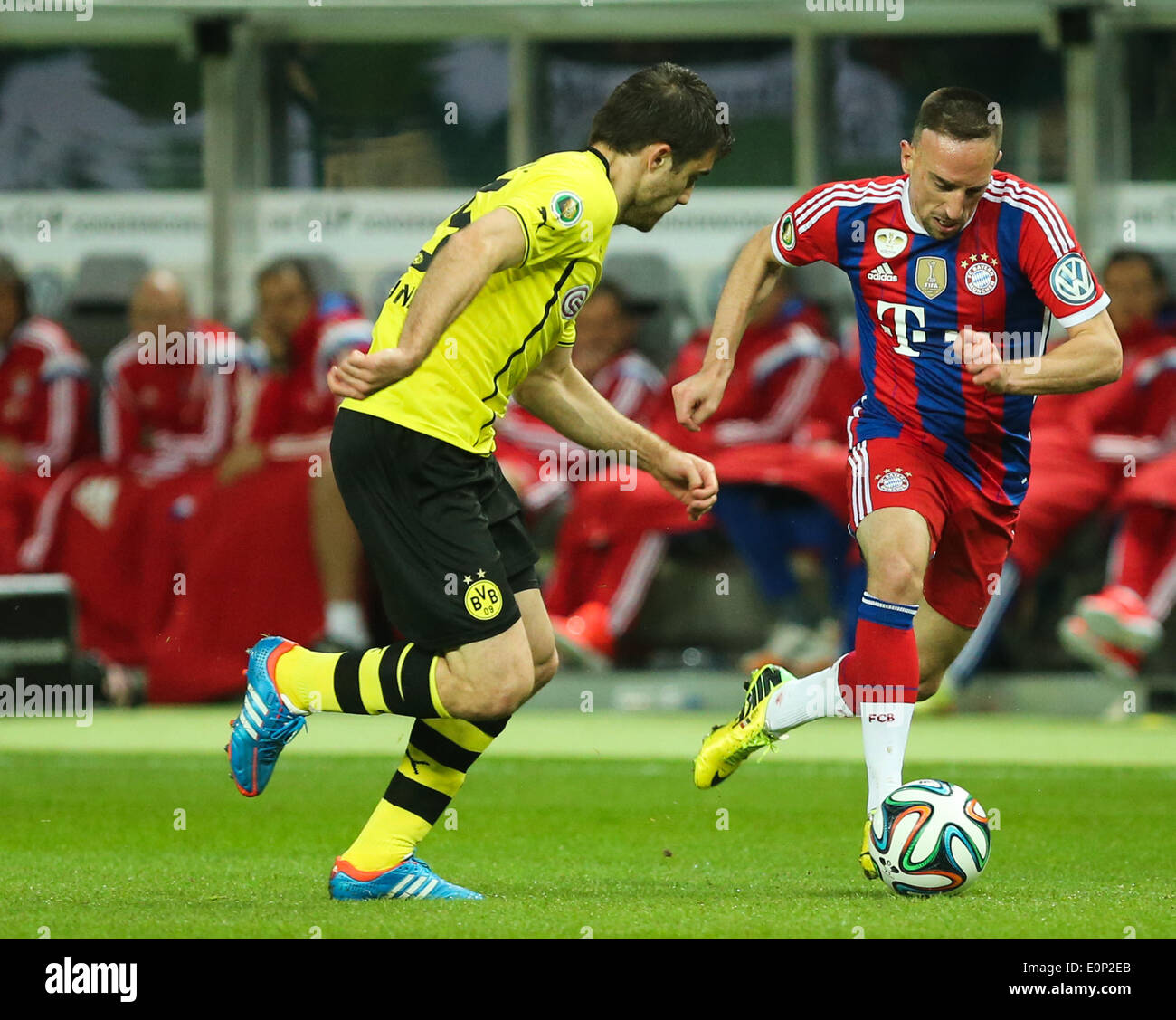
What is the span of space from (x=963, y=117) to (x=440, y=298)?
1688mm

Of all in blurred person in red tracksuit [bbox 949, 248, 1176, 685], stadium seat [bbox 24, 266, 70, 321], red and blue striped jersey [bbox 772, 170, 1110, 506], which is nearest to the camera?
red and blue striped jersey [bbox 772, 170, 1110, 506]

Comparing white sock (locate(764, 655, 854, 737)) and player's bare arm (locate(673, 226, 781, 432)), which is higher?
player's bare arm (locate(673, 226, 781, 432))

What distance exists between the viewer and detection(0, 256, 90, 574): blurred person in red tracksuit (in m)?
11.8

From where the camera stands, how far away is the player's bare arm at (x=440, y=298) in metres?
4.52

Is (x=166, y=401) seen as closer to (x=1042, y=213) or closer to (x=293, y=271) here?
(x=293, y=271)

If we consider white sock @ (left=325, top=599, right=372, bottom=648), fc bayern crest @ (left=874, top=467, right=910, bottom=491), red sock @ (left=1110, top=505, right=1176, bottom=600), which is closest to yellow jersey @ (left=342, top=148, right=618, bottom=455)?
fc bayern crest @ (left=874, top=467, right=910, bottom=491)

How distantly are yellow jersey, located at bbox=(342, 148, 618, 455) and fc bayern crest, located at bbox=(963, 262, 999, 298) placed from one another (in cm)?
134

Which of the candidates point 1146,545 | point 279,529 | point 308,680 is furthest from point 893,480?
point 279,529

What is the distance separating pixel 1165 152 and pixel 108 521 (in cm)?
668

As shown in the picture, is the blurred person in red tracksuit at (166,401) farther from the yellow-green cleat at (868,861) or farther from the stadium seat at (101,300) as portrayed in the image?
the yellow-green cleat at (868,861)

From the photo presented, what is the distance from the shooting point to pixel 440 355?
4762mm

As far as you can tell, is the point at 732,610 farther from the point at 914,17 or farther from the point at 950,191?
the point at 950,191

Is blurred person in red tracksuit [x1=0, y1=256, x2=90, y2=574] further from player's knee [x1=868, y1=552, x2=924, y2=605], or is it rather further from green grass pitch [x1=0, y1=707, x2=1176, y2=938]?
player's knee [x1=868, y1=552, x2=924, y2=605]
